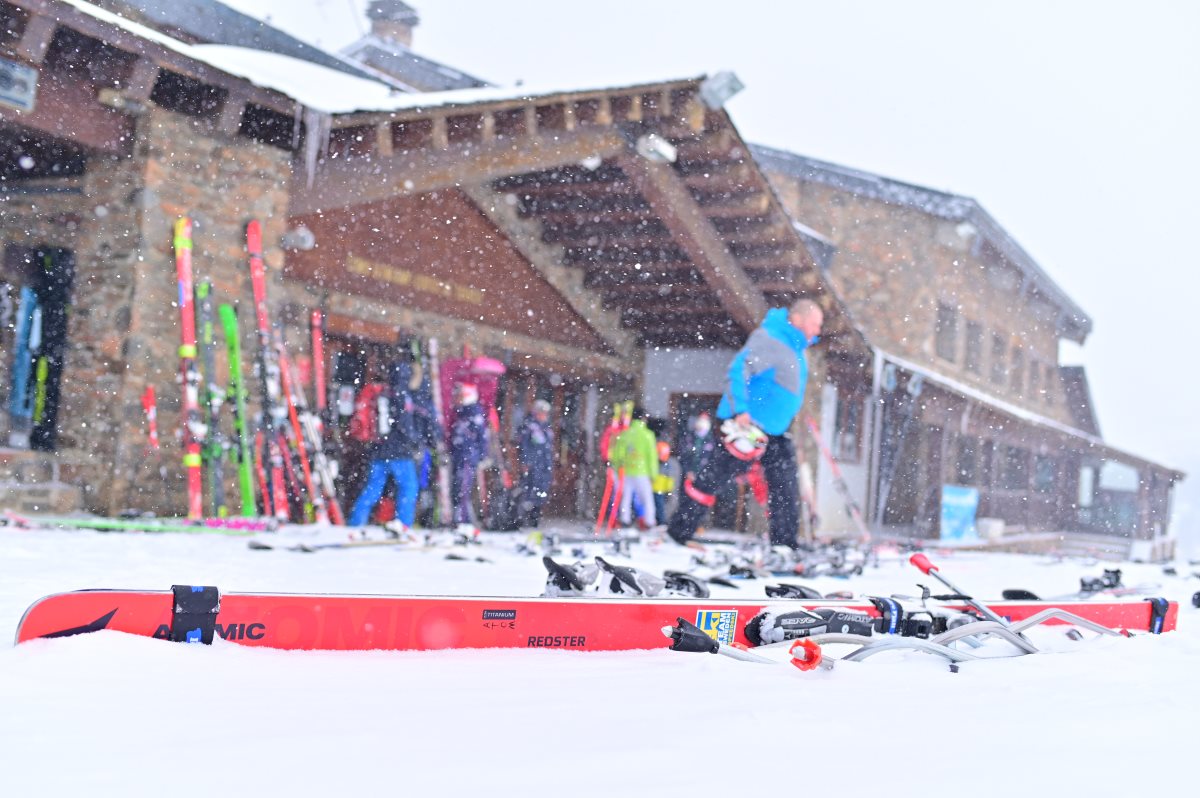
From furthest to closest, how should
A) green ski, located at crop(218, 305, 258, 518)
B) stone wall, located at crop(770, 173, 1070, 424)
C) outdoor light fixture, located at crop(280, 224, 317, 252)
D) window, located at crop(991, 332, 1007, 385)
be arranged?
window, located at crop(991, 332, 1007, 385), stone wall, located at crop(770, 173, 1070, 424), outdoor light fixture, located at crop(280, 224, 317, 252), green ski, located at crop(218, 305, 258, 518)

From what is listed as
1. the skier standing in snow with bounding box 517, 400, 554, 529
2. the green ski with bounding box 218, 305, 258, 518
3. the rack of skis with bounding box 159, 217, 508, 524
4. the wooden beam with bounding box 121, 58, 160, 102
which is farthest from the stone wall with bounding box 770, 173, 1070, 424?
the wooden beam with bounding box 121, 58, 160, 102

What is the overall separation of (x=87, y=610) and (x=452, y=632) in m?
0.86

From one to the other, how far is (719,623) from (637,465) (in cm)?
859

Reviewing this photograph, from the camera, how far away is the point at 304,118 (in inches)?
289

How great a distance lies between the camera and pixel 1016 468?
21984 millimetres

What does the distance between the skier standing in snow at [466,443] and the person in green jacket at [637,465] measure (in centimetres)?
223

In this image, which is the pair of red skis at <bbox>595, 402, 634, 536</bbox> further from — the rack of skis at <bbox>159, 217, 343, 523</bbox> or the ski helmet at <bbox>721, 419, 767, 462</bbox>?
the ski helmet at <bbox>721, 419, 767, 462</bbox>

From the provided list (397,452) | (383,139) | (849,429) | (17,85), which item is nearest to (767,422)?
(397,452)

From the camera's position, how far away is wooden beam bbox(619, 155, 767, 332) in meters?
10.0

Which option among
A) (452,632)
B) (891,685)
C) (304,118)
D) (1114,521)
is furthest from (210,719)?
(1114,521)

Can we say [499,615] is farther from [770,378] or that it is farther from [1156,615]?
[770,378]

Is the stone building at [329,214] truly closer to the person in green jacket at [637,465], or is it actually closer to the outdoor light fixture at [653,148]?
the outdoor light fixture at [653,148]

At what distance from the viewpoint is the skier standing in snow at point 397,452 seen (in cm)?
838

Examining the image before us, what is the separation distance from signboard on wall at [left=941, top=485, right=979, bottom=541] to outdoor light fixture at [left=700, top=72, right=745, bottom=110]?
7515 mm
